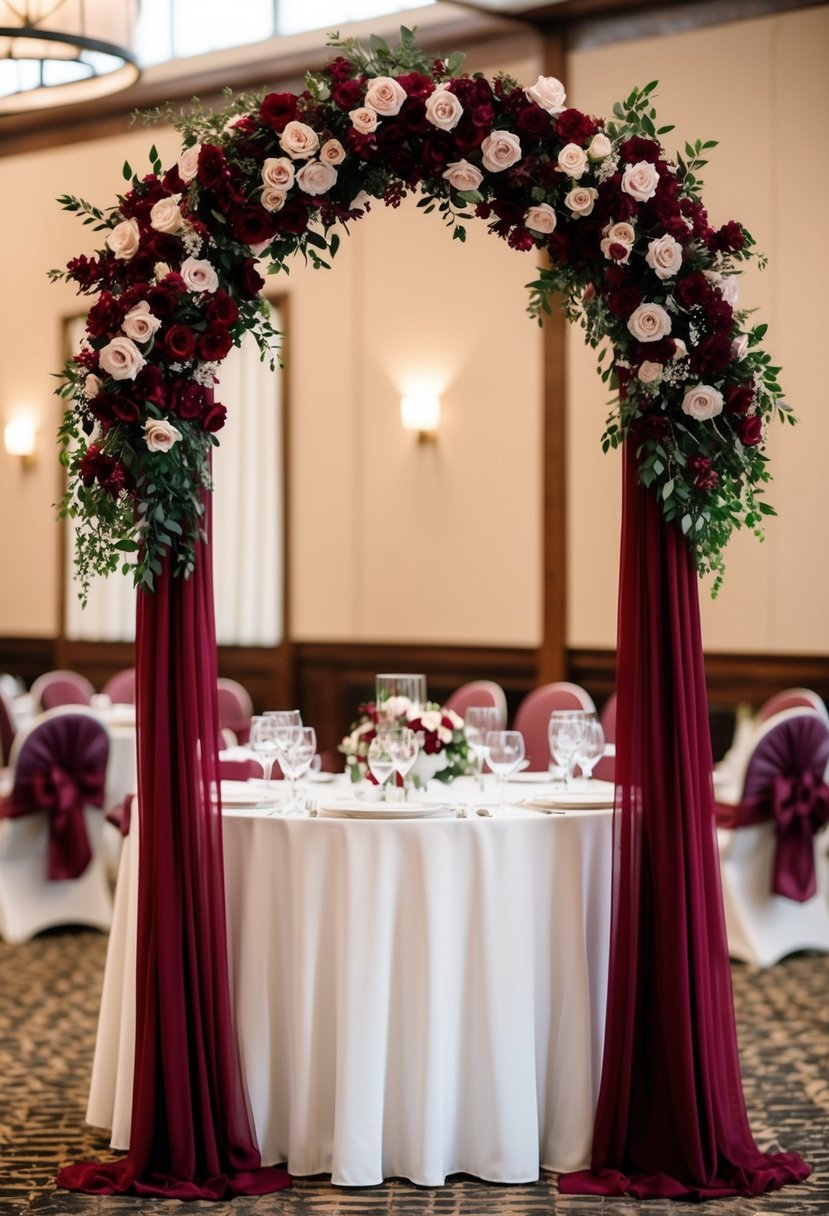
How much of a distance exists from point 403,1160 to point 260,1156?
37cm

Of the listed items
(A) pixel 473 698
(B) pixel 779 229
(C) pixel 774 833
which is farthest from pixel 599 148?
(B) pixel 779 229

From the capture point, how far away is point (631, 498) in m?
4.29

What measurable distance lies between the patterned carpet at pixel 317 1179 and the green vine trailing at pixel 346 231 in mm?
1553

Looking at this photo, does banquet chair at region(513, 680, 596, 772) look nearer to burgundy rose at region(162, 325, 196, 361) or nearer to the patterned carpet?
the patterned carpet

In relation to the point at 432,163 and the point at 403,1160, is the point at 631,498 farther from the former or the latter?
the point at 403,1160

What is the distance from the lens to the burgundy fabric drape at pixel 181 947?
4.17 meters

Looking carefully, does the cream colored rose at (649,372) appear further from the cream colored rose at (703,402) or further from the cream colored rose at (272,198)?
the cream colored rose at (272,198)

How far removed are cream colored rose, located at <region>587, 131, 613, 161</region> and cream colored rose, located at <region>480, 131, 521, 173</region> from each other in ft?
0.59

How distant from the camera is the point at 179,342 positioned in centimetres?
410

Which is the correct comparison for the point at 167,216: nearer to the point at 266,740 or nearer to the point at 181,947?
the point at 266,740

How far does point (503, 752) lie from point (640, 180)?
154 cm

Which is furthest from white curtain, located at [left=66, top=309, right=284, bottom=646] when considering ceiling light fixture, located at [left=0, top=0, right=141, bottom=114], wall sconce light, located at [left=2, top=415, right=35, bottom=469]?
ceiling light fixture, located at [left=0, top=0, right=141, bottom=114]

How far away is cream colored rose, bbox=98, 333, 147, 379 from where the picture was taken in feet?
13.3

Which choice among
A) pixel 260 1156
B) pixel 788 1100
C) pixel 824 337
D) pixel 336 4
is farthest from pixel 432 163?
pixel 336 4
